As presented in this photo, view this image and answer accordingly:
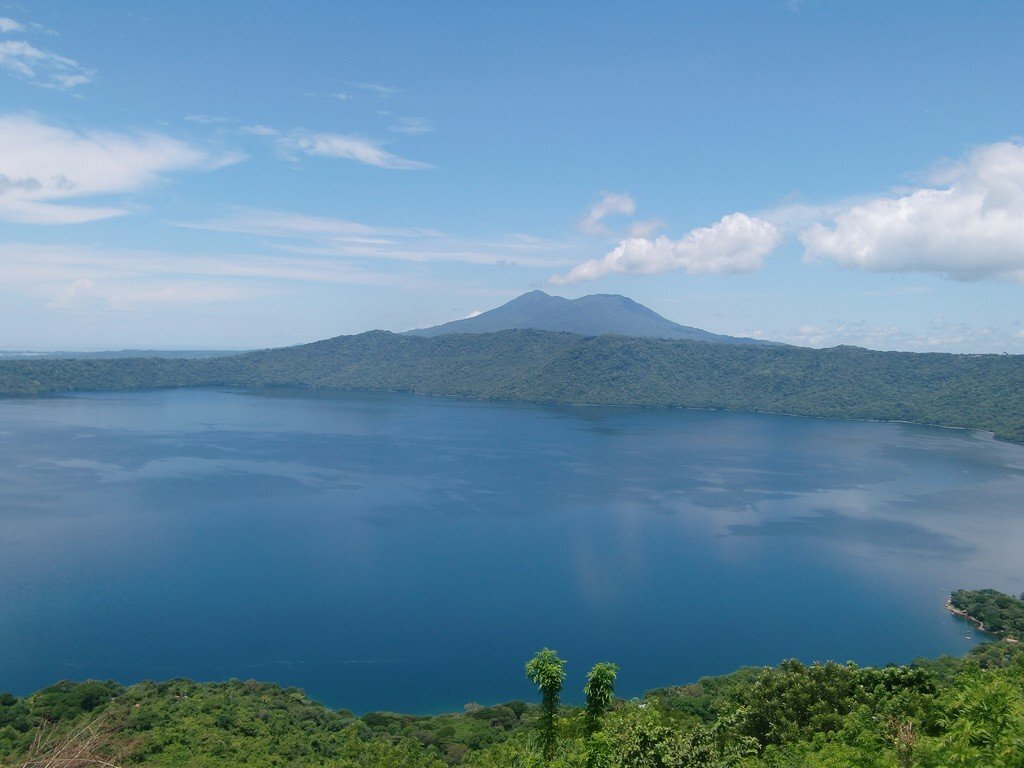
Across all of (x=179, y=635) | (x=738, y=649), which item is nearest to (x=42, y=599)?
(x=179, y=635)

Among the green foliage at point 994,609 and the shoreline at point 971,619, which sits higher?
the green foliage at point 994,609

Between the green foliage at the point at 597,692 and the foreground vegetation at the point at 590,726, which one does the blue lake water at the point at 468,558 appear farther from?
the green foliage at the point at 597,692

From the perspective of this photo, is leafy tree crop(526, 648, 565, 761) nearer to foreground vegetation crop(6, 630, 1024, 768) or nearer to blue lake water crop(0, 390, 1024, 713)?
foreground vegetation crop(6, 630, 1024, 768)

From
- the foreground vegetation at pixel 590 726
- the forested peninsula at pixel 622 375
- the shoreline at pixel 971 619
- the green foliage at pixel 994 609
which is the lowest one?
the shoreline at pixel 971 619

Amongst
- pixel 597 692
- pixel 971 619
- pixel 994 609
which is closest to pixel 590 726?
pixel 597 692

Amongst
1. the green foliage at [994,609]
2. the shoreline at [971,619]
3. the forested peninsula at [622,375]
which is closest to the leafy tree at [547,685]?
the shoreline at [971,619]

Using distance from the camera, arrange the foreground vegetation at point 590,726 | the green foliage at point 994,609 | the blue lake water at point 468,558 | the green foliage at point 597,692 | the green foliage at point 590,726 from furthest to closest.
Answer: the green foliage at point 994,609 → the blue lake water at point 468,558 → the green foliage at point 597,692 → the green foliage at point 590,726 → the foreground vegetation at point 590,726
